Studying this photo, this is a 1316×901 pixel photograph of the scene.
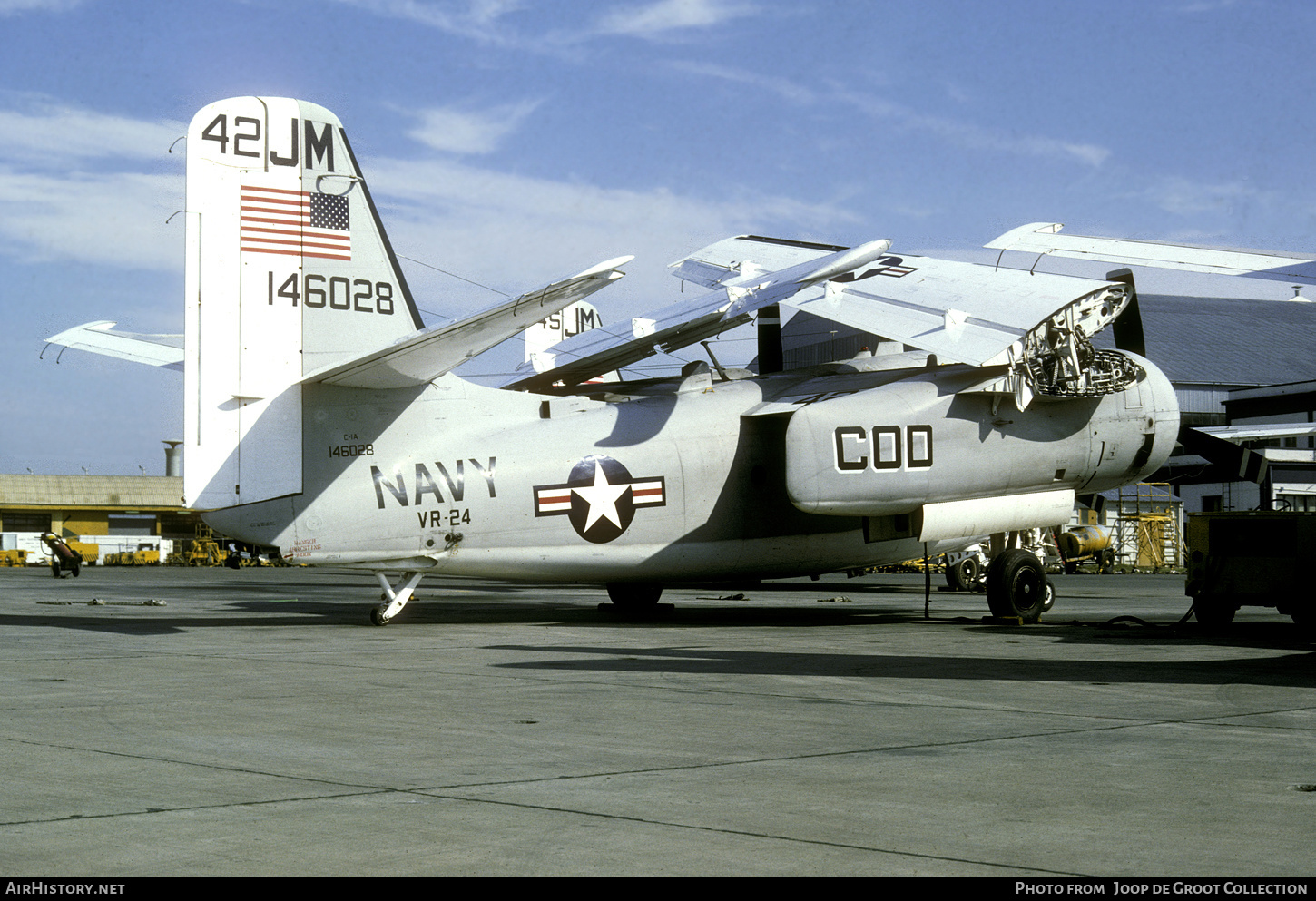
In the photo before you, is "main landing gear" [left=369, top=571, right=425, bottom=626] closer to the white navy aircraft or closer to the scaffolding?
the white navy aircraft

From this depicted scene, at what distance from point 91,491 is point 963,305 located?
8641 cm

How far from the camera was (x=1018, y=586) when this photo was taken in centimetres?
2052

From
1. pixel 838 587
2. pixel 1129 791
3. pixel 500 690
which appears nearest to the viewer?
pixel 1129 791

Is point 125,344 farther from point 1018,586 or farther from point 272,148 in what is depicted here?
point 1018,586

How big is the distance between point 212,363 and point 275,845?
476 inches

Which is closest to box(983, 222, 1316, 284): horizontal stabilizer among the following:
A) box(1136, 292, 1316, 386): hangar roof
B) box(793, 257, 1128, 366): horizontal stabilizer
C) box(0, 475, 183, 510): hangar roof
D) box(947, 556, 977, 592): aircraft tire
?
box(793, 257, 1128, 366): horizontal stabilizer

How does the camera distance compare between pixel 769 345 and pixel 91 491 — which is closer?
pixel 769 345

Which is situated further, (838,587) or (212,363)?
(838,587)

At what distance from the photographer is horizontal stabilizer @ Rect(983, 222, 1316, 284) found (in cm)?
1237

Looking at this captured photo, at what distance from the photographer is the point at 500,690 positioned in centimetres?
1148

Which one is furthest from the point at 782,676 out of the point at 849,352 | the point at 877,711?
the point at 849,352

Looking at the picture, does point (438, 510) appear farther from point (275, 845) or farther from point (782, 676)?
point (275, 845)

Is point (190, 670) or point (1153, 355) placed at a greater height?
point (1153, 355)

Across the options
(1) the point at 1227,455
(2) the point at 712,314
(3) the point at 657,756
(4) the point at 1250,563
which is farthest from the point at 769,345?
(3) the point at 657,756
